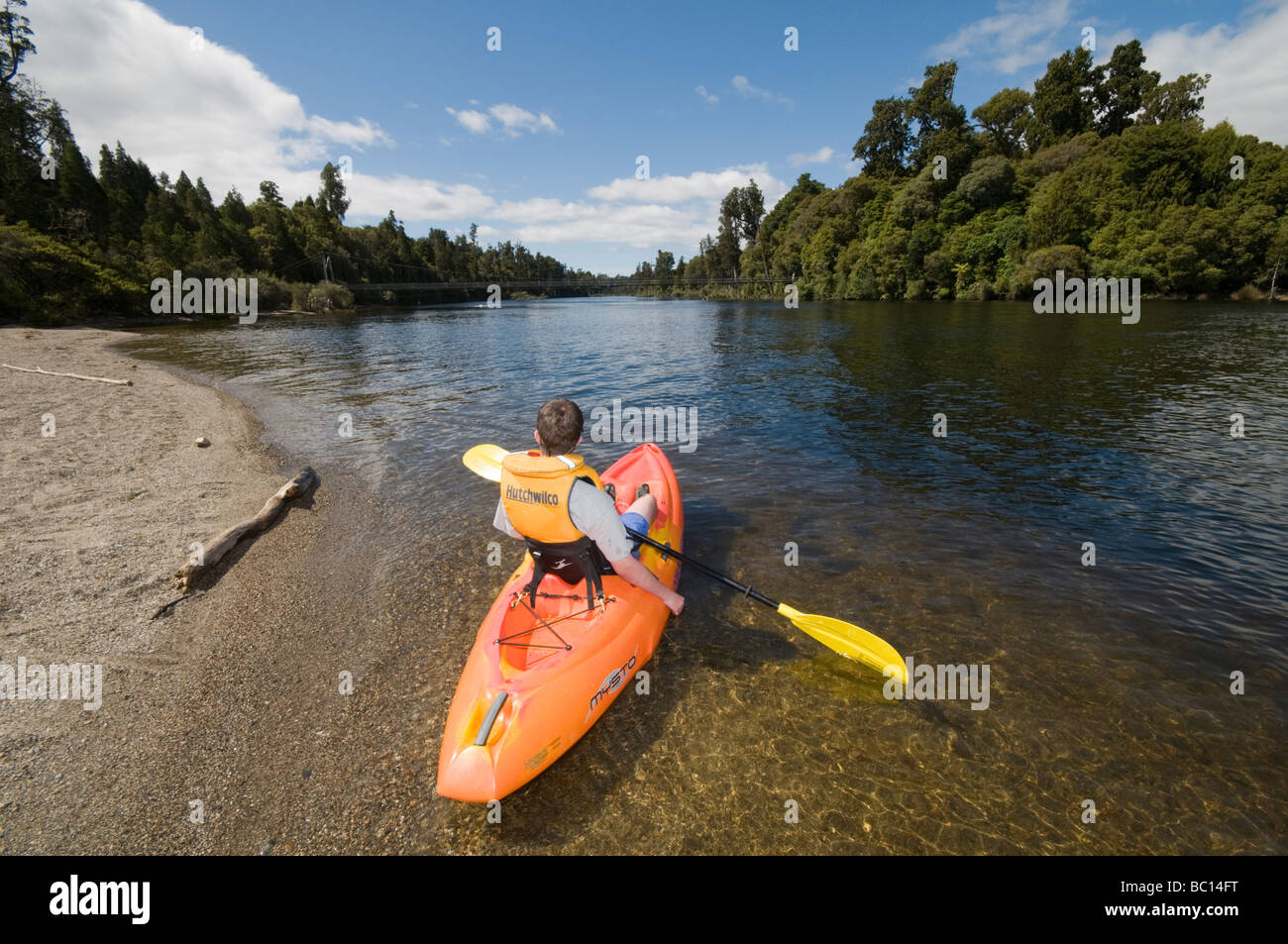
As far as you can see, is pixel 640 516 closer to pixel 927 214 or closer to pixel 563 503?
pixel 563 503

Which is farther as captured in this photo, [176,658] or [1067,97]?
[1067,97]

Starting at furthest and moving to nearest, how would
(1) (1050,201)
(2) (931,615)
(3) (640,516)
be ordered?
(1) (1050,201)
(2) (931,615)
(3) (640,516)

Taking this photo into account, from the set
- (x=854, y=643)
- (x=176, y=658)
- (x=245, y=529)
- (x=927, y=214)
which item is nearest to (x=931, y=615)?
(x=854, y=643)

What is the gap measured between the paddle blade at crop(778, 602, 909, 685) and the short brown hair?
2.95m

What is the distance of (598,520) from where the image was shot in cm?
439

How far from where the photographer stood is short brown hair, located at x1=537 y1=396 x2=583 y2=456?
4.40 meters

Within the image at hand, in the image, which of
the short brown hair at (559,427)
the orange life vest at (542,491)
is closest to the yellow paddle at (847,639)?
the orange life vest at (542,491)

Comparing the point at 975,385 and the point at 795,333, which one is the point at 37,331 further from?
the point at 975,385

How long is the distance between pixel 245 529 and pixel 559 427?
6.12m

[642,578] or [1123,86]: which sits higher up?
[1123,86]

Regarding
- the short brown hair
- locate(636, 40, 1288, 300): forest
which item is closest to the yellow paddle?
the short brown hair

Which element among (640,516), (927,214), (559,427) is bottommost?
(640,516)

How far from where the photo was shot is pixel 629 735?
15.2 ft
